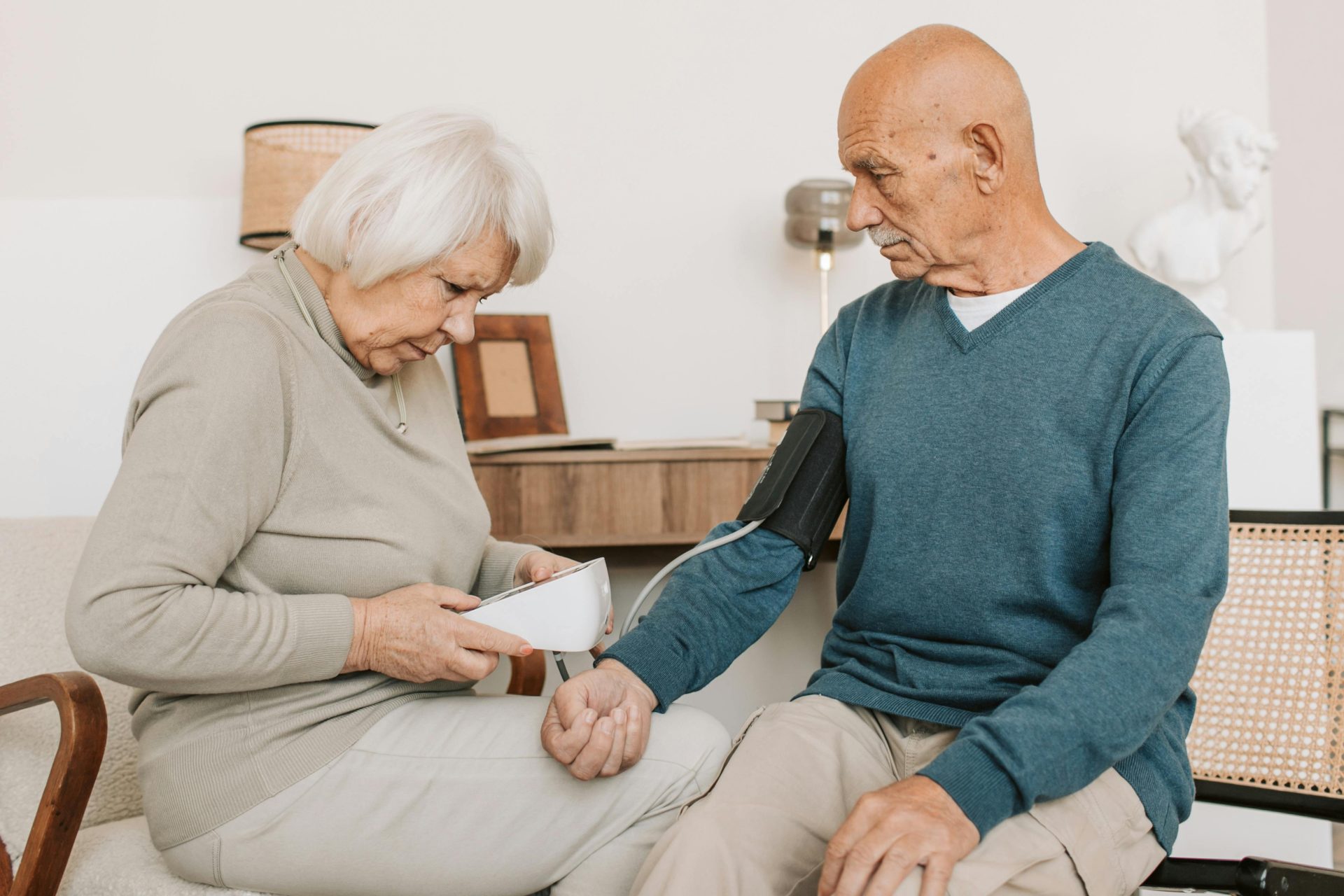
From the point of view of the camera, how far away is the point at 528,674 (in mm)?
1725

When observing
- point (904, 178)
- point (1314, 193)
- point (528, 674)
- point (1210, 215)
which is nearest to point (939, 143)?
point (904, 178)

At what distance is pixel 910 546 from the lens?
1.13 metres

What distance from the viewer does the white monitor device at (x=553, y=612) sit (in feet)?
3.55

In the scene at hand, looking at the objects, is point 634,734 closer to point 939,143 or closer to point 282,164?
point 939,143

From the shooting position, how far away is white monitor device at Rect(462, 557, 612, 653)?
108 cm

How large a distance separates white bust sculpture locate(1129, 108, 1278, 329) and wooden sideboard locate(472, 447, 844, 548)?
3.20 feet

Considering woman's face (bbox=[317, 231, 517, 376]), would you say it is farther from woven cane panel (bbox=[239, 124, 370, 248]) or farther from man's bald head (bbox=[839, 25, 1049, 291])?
woven cane panel (bbox=[239, 124, 370, 248])

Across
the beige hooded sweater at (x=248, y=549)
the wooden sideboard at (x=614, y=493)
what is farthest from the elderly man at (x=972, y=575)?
the wooden sideboard at (x=614, y=493)

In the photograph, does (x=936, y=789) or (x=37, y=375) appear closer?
(x=936, y=789)

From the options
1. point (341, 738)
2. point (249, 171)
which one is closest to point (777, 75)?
point (249, 171)

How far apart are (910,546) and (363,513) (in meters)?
0.57

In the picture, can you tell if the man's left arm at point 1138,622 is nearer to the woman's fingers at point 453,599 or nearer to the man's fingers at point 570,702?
the man's fingers at point 570,702

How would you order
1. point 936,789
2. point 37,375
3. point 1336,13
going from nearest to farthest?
point 936,789 → point 37,375 → point 1336,13

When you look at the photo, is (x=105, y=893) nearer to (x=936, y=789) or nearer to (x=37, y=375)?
(x=936, y=789)
